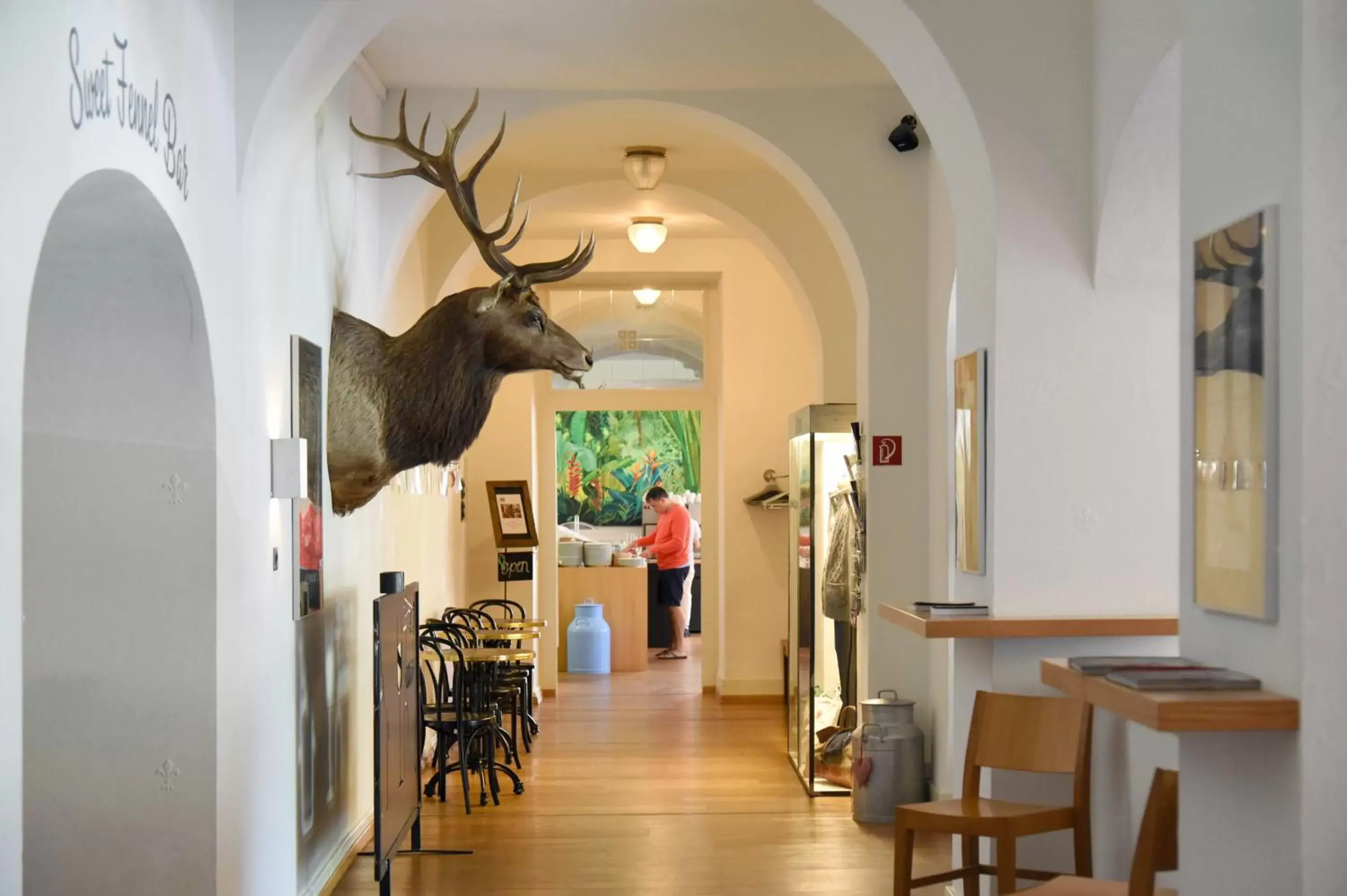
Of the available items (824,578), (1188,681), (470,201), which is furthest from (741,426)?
(1188,681)

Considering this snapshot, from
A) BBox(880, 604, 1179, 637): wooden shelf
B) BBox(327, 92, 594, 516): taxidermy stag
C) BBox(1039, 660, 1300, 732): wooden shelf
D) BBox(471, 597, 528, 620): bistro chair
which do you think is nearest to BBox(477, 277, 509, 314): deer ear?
BBox(327, 92, 594, 516): taxidermy stag

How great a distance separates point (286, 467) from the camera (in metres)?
4.73

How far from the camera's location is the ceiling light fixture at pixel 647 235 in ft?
31.2

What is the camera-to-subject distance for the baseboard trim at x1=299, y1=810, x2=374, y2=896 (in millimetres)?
5656

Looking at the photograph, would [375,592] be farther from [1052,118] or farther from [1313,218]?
[1313,218]

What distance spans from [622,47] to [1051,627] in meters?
3.46

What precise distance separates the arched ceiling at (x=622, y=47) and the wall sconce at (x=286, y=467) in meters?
1.80

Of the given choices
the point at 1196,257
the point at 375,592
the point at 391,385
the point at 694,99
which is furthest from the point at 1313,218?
the point at 375,592

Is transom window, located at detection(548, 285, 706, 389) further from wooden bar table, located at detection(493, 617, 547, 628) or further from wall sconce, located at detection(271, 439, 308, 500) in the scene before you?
wall sconce, located at detection(271, 439, 308, 500)

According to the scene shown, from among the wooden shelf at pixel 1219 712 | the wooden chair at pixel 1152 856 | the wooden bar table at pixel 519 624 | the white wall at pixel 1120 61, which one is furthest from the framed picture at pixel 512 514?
the wooden shelf at pixel 1219 712

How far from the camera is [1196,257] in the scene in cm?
310

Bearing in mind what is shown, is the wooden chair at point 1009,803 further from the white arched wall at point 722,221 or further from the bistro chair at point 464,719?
the white arched wall at point 722,221

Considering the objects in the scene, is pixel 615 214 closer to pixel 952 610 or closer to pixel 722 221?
pixel 722 221

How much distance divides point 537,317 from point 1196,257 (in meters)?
3.27
